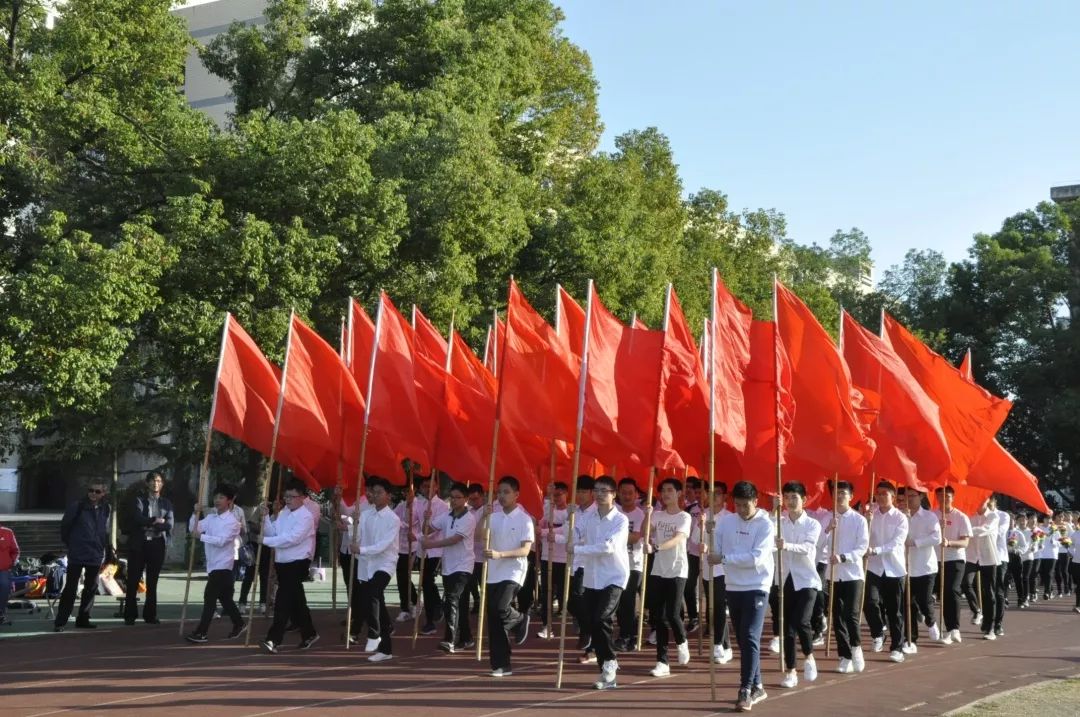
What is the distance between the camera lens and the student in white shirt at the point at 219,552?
13703 millimetres

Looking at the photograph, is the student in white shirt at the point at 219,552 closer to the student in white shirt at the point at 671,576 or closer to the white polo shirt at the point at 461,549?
the white polo shirt at the point at 461,549

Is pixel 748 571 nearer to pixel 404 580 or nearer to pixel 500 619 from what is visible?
pixel 500 619

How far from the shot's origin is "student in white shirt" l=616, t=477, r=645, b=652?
1282 centimetres

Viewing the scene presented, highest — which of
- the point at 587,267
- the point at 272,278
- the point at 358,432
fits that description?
the point at 587,267

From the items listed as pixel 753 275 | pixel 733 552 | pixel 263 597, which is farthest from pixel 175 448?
pixel 753 275

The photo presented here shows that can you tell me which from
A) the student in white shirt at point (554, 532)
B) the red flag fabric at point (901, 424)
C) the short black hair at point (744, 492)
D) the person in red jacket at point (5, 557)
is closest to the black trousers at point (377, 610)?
the student in white shirt at point (554, 532)

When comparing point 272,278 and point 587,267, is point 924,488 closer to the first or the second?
point 272,278

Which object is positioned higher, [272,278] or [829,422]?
[272,278]

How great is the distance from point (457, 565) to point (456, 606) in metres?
0.61

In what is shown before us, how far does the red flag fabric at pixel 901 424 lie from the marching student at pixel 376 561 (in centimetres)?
565

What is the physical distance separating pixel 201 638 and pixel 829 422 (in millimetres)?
7398

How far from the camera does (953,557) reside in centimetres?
1523

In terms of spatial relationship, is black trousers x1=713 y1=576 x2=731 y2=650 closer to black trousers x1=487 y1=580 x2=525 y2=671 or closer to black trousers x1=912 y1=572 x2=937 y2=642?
black trousers x1=487 y1=580 x2=525 y2=671

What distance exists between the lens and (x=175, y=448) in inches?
1057
